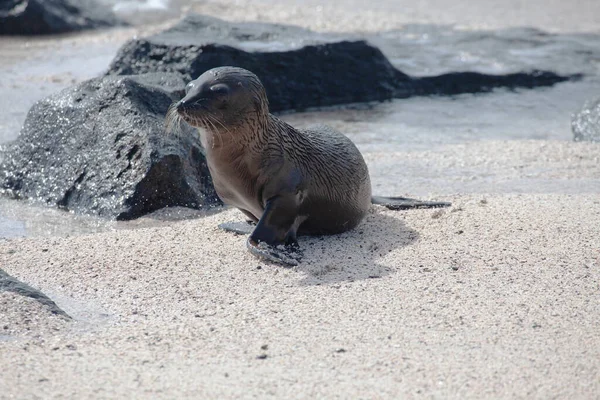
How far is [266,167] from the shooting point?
5.57 m

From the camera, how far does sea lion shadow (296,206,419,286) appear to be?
5.12 meters

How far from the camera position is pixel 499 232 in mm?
5750

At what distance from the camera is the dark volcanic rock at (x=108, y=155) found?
22.1ft

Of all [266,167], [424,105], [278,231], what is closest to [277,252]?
[278,231]

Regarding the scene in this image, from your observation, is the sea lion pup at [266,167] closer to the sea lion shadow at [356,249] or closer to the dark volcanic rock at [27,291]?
the sea lion shadow at [356,249]

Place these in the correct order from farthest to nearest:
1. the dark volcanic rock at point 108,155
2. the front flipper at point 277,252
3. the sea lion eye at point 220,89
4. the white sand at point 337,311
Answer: the dark volcanic rock at point 108,155
the sea lion eye at point 220,89
the front flipper at point 277,252
the white sand at point 337,311

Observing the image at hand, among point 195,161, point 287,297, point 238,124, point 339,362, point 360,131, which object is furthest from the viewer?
point 360,131

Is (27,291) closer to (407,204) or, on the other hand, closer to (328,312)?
(328,312)

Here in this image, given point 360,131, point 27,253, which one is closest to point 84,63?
point 360,131

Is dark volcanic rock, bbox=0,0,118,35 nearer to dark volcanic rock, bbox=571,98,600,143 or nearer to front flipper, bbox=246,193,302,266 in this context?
dark volcanic rock, bbox=571,98,600,143

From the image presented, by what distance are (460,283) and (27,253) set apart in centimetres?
234

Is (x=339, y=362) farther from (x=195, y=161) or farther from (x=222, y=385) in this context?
(x=195, y=161)

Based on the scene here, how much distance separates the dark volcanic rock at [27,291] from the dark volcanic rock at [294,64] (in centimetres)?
521

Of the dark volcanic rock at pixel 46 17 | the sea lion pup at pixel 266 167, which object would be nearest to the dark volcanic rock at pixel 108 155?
the sea lion pup at pixel 266 167
